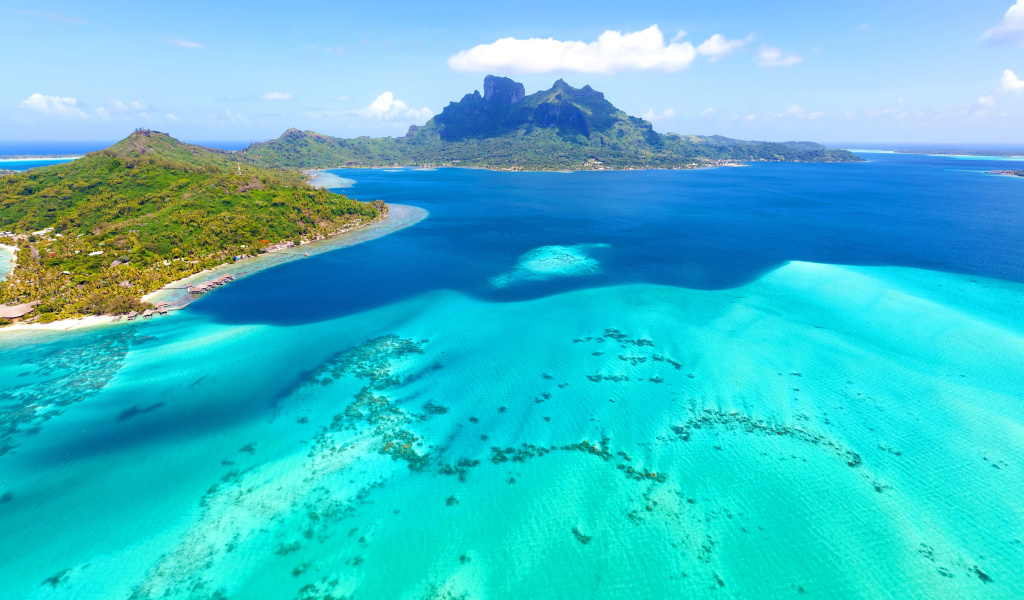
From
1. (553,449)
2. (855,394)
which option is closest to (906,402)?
(855,394)

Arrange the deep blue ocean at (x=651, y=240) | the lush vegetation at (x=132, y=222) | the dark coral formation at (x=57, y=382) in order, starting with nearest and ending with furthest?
the dark coral formation at (x=57, y=382) < the lush vegetation at (x=132, y=222) < the deep blue ocean at (x=651, y=240)

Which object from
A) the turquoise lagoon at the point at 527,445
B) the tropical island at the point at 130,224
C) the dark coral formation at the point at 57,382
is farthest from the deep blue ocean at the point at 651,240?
the tropical island at the point at 130,224

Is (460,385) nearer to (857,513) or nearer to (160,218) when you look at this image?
(857,513)

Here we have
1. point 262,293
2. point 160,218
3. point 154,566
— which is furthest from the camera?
point 160,218

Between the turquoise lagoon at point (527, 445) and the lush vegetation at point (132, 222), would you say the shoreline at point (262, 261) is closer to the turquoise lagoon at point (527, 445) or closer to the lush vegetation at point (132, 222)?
the lush vegetation at point (132, 222)

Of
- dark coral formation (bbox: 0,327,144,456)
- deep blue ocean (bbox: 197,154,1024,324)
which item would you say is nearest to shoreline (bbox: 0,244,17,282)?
dark coral formation (bbox: 0,327,144,456)

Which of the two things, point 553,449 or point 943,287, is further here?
point 943,287
